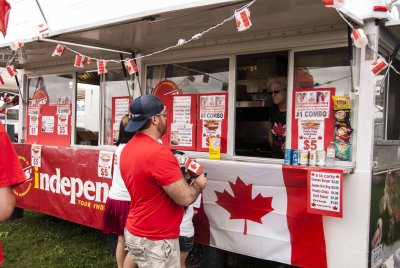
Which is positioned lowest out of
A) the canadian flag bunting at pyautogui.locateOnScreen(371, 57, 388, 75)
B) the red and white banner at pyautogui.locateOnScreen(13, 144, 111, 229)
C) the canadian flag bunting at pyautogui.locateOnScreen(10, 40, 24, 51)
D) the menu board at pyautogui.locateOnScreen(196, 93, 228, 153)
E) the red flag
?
the red and white banner at pyautogui.locateOnScreen(13, 144, 111, 229)

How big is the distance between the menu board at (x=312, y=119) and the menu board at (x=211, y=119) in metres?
0.83

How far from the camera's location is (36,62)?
637 cm

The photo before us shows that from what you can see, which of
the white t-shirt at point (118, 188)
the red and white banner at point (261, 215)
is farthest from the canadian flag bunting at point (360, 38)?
the white t-shirt at point (118, 188)

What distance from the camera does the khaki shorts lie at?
2.50 meters

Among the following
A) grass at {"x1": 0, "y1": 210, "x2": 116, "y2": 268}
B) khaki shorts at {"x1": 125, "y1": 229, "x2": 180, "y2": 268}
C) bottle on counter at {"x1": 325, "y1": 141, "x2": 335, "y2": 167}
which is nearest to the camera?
khaki shorts at {"x1": 125, "y1": 229, "x2": 180, "y2": 268}

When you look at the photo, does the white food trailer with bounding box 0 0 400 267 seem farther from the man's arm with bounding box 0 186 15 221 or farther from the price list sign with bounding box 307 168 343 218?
the man's arm with bounding box 0 186 15 221

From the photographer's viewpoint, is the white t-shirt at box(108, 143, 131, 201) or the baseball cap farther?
the white t-shirt at box(108, 143, 131, 201)

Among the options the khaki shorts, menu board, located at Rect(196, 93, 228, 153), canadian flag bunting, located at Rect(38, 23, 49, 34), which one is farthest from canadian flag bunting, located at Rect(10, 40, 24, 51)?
the khaki shorts

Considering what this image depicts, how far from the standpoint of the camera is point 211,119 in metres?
4.38

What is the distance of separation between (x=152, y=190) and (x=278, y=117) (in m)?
2.08

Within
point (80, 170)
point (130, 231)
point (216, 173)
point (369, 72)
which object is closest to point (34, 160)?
point (80, 170)

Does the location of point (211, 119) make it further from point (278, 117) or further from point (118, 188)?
point (118, 188)

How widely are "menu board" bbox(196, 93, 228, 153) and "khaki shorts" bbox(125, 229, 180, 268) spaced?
1846 mm

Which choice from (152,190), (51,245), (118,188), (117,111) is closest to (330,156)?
(152,190)
